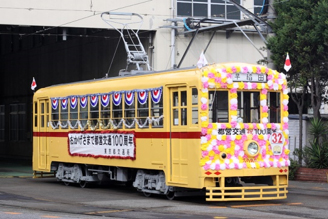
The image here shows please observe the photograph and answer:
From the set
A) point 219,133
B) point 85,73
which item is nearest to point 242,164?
point 219,133

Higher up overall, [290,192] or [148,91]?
[148,91]

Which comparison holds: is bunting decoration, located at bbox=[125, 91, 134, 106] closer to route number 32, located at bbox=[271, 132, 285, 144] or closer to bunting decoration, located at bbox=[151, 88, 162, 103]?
bunting decoration, located at bbox=[151, 88, 162, 103]

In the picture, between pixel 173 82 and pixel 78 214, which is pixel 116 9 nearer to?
pixel 173 82

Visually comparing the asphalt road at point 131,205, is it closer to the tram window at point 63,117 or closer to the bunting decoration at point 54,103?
the tram window at point 63,117

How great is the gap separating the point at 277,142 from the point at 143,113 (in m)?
3.39

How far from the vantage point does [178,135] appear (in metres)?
16.8

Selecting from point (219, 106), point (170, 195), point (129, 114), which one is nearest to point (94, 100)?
point (129, 114)

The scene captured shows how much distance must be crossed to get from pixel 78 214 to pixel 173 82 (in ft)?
13.5

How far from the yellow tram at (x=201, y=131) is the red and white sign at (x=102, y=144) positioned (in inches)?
1.2

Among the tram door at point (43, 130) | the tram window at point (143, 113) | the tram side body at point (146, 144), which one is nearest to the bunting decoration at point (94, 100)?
the tram side body at point (146, 144)

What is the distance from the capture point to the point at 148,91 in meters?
17.9

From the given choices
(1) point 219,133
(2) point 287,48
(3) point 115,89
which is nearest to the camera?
(1) point 219,133

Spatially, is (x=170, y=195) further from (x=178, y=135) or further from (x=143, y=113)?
(x=143, y=113)

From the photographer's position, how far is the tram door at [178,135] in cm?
1661
